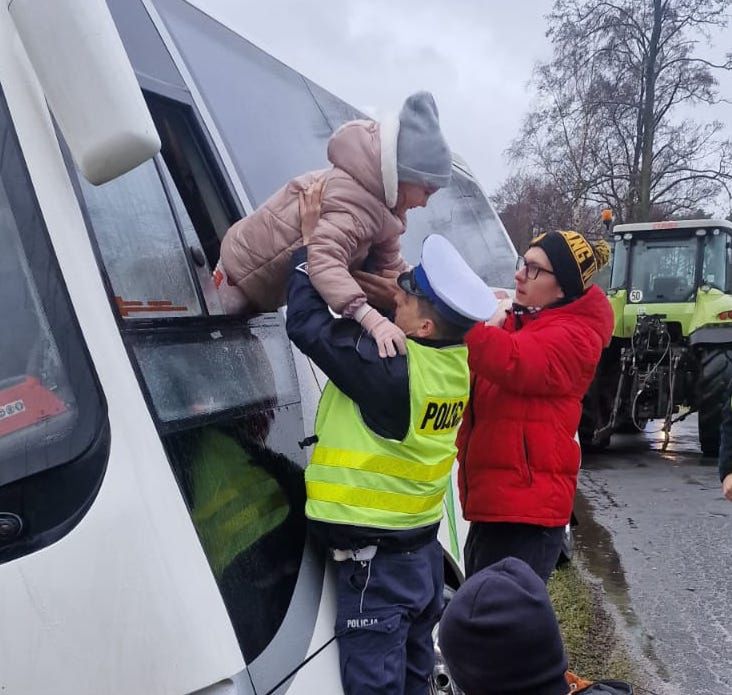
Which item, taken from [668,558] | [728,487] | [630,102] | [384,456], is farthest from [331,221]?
[630,102]

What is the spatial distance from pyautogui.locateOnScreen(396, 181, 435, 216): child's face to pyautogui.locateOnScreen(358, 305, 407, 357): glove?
1.08ft

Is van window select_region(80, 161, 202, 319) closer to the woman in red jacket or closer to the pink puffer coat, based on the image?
the pink puffer coat

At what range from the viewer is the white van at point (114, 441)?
1.12 meters

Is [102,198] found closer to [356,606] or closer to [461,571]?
[356,606]

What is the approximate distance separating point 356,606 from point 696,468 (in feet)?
23.2

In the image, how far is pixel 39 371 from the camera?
1217 mm

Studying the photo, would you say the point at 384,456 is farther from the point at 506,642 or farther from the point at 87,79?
the point at 87,79

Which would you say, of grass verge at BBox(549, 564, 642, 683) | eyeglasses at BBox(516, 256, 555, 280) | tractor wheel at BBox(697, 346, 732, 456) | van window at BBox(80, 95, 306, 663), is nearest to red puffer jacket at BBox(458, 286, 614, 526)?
eyeglasses at BBox(516, 256, 555, 280)

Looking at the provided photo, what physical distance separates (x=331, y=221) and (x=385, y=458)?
1.71 feet

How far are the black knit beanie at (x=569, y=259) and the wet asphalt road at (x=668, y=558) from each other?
6.02 ft

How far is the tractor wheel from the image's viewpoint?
7641 mm

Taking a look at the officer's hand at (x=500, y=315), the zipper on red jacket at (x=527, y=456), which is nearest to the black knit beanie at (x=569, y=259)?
the officer's hand at (x=500, y=315)

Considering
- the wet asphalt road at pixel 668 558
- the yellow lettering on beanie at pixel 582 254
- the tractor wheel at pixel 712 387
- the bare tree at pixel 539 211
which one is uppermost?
the bare tree at pixel 539 211

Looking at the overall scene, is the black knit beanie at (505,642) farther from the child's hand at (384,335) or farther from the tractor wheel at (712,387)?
the tractor wheel at (712,387)
